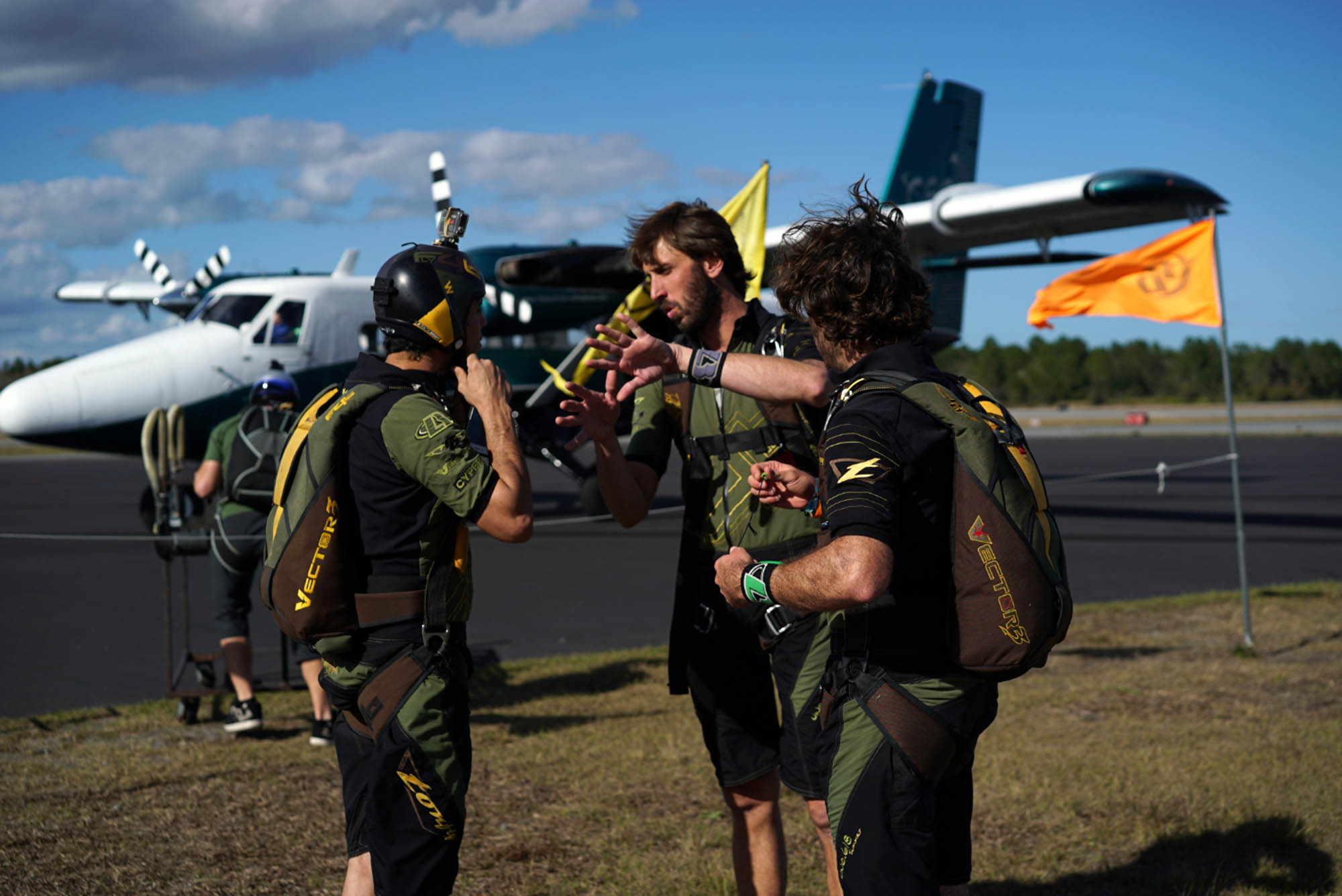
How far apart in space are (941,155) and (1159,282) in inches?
595

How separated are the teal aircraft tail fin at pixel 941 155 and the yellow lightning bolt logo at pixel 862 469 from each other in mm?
18736

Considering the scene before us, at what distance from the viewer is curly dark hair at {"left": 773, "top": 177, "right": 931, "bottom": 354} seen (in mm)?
2236

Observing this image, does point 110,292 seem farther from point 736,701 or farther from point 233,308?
point 736,701

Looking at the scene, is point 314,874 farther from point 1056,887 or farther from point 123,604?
point 123,604

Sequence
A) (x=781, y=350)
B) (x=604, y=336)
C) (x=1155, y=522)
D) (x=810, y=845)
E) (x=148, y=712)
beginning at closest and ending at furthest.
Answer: (x=604, y=336) < (x=781, y=350) < (x=810, y=845) < (x=148, y=712) < (x=1155, y=522)

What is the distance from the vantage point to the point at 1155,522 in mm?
15531

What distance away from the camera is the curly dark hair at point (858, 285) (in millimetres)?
2236

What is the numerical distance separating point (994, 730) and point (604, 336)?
3.78 metres

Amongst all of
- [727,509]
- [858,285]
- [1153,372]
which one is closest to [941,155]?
[727,509]

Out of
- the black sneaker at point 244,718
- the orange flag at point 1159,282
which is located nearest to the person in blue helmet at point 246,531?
the black sneaker at point 244,718

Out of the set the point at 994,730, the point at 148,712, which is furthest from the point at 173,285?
the point at 994,730

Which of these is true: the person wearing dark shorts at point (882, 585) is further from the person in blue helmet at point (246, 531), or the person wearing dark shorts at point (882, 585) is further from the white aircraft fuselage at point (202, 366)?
the white aircraft fuselage at point (202, 366)

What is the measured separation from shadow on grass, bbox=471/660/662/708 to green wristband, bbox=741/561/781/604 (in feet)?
13.9

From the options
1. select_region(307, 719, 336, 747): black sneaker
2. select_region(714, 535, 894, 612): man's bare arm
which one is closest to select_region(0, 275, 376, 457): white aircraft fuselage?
select_region(307, 719, 336, 747): black sneaker
